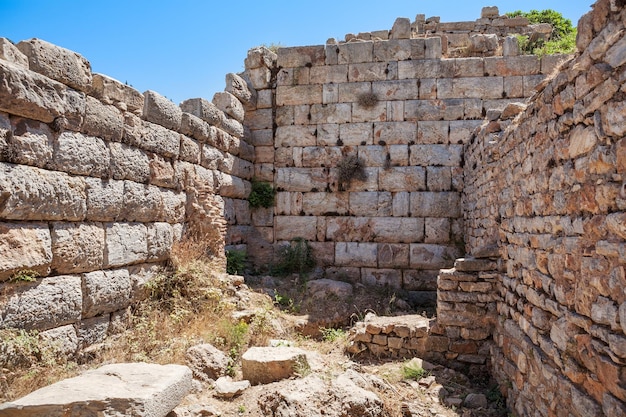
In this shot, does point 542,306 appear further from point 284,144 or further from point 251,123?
point 251,123

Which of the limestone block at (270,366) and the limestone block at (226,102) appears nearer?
the limestone block at (270,366)

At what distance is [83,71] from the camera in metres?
5.12

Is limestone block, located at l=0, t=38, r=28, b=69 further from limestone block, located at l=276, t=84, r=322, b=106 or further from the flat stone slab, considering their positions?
limestone block, located at l=276, t=84, r=322, b=106

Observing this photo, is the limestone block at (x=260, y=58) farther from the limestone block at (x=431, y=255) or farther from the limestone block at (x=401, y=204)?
the limestone block at (x=431, y=255)

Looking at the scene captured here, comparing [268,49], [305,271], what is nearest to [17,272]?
[305,271]

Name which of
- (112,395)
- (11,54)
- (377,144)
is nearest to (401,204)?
(377,144)

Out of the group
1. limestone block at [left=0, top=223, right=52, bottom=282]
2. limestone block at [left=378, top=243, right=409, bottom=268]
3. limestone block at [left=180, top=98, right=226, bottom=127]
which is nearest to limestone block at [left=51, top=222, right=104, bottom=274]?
limestone block at [left=0, top=223, right=52, bottom=282]

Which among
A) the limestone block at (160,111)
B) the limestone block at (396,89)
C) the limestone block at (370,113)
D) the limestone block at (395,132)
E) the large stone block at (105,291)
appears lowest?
the large stone block at (105,291)

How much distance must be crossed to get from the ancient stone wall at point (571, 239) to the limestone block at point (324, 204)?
183 inches

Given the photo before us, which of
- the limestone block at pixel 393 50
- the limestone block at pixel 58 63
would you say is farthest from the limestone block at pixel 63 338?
the limestone block at pixel 393 50

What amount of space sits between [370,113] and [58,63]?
6.19 metres

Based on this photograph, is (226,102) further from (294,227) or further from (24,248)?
(24,248)

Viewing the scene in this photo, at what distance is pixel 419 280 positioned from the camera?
9.12m

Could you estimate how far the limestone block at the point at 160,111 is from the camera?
6344mm
